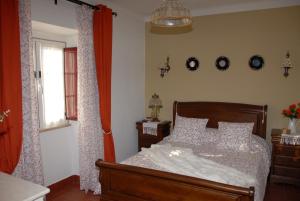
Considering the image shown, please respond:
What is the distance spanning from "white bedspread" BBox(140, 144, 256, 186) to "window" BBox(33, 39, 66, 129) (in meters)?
1.38

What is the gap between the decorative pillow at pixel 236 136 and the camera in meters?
3.29

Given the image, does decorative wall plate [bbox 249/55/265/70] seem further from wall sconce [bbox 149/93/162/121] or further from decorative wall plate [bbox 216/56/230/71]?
wall sconce [bbox 149/93/162/121]

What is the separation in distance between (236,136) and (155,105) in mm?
1566

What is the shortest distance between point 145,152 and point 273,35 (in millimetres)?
2515

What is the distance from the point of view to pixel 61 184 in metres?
3.44

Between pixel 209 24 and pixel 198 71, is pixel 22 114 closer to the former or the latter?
pixel 198 71

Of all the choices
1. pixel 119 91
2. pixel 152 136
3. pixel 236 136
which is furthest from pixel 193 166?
pixel 119 91

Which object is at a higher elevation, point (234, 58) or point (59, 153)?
point (234, 58)

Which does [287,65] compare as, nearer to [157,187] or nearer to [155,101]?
[155,101]

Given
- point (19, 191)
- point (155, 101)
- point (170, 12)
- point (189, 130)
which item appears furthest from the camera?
point (155, 101)

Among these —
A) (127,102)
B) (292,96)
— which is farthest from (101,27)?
(292,96)

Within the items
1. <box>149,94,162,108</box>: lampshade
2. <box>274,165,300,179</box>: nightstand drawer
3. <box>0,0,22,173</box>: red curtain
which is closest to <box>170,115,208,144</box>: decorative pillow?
<box>149,94,162,108</box>: lampshade

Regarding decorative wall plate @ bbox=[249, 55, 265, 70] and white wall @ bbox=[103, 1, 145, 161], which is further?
white wall @ bbox=[103, 1, 145, 161]

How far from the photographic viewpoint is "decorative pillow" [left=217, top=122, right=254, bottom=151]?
130 inches
